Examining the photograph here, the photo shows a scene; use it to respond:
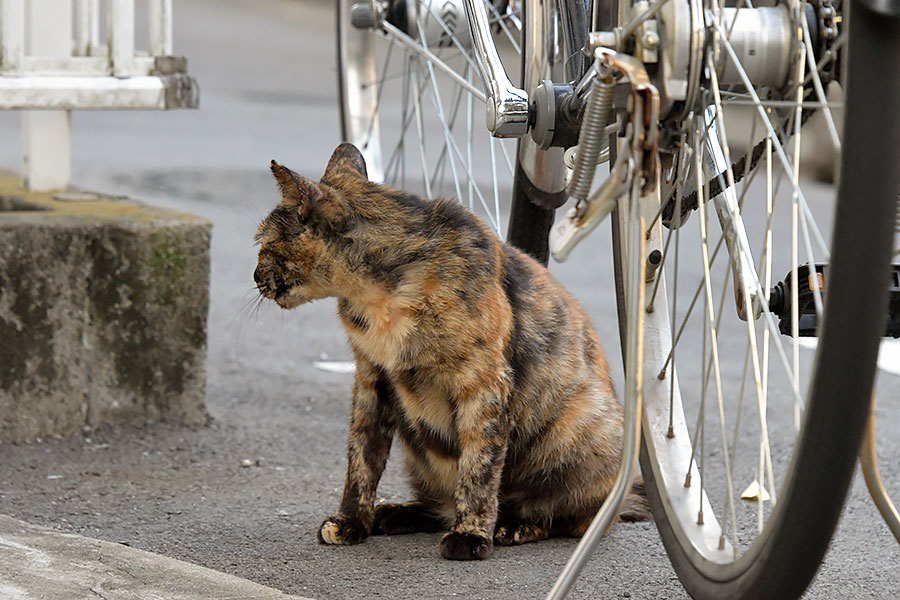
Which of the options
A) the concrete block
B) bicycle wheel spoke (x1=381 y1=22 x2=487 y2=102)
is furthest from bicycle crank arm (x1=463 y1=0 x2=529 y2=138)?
the concrete block

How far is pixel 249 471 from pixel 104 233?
0.72 m

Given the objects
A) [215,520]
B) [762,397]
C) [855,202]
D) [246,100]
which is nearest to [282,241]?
[215,520]

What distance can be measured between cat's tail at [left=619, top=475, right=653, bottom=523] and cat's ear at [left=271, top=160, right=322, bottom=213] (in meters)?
0.95

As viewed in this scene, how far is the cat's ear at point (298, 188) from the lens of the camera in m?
2.47

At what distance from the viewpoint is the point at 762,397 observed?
67.4 inches

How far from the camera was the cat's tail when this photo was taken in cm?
→ 269

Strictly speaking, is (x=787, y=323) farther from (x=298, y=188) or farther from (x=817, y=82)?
(x=298, y=188)

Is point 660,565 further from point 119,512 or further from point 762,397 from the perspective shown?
point 119,512

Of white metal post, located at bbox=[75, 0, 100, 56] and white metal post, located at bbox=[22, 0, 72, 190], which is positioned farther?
Answer: white metal post, located at bbox=[22, 0, 72, 190]

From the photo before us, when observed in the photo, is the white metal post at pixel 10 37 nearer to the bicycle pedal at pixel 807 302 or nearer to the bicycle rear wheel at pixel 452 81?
the bicycle rear wheel at pixel 452 81

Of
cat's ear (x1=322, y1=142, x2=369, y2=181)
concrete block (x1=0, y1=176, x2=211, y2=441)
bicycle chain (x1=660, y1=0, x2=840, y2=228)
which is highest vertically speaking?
bicycle chain (x1=660, y1=0, x2=840, y2=228)

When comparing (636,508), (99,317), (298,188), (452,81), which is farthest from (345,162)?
(636,508)

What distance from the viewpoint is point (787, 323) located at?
1781 millimetres

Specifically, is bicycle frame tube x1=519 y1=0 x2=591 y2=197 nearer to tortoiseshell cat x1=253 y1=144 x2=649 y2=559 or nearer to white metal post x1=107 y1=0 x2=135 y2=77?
tortoiseshell cat x1=253 y1=144 x2=649 y2=559
